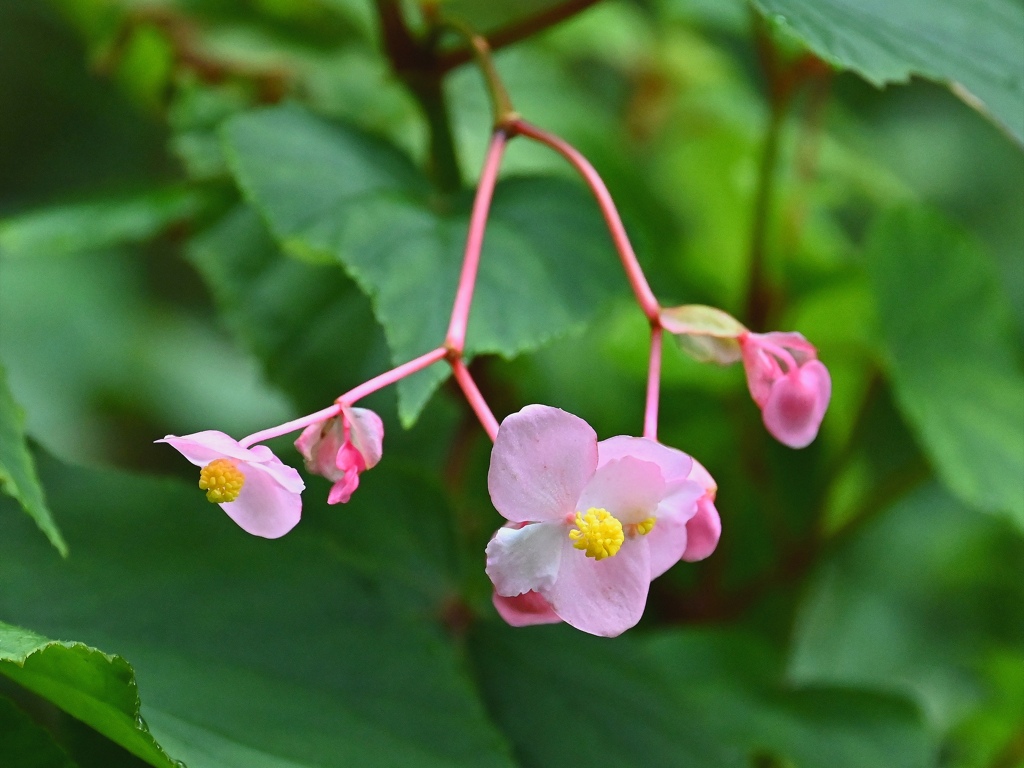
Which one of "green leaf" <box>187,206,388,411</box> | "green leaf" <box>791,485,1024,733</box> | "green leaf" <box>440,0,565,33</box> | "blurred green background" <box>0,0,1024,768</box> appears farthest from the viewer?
"green leaf" <box>440,0,565,33</box>

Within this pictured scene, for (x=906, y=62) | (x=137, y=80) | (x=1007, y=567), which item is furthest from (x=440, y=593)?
(x=1007, y=567)

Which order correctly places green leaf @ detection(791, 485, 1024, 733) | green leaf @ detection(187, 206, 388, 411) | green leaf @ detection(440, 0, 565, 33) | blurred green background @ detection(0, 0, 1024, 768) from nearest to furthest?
blurred green background @ detection(0, 0, 1024, 768)
green leaf @ detection(187, 206, 388, 411)
green leaf @ detection(791, 485, 1024, 733)
green leaf @ detection(440, 0, 565, 33)

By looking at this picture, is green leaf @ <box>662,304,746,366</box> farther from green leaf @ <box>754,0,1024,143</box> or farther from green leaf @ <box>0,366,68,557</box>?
→ green leaf @ <box>0,366,68,557</box>

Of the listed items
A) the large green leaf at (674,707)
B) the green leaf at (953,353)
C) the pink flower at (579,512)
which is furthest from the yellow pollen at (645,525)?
the green leaf at (953,353)

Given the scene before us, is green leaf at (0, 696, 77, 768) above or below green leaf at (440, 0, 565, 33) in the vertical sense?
above

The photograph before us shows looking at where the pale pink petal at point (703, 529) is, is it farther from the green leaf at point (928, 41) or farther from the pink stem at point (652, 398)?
the green leaf at point (928, 41)

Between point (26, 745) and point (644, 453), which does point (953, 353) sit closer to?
point (644, 453)

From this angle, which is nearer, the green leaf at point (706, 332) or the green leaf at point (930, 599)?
the green leaf at point (706, 332)


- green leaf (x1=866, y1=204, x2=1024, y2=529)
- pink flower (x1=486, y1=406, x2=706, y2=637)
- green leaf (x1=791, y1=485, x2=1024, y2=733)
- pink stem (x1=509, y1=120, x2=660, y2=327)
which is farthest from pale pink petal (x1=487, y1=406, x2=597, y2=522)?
green leaf (x1=791, y1=485, x2=1024, y2=733)
